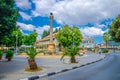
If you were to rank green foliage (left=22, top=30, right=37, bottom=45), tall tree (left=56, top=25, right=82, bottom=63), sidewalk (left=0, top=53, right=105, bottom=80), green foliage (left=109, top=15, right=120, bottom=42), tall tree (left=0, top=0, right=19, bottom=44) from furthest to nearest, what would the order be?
1. green foliage (left=22, top=30, right=37, bottom=45)
2. tall tree (left=56, top=25, right=82, bottom=63)
3. green foliage (left=109, top=15, right=120, bottom=42)
4. tall tree (left=0, top=0, right=19, bottom=44)
5. sidewalk (left=0, top=53, right=105, bottom=80)

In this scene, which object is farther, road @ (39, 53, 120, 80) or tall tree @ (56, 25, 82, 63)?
tall tree @ (56, 25, 82, 63)

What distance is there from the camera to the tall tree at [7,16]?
1827cm

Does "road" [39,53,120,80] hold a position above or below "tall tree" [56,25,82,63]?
below

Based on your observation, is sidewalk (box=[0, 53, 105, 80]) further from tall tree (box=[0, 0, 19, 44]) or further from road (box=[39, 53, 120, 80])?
tall tree (box=[0, 0, 19, 44])

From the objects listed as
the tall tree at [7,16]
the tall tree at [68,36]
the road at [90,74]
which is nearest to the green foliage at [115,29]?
the road at [90,74]

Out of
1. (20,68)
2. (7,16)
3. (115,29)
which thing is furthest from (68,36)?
(7,16)

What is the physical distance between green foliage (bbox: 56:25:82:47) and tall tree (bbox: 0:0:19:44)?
73.4 metres

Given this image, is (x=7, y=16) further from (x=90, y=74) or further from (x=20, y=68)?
(x=90, y=74)

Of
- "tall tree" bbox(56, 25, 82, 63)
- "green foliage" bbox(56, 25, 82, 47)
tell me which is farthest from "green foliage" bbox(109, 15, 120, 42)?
"green foliage" bbox(56, 25, 82, 47)

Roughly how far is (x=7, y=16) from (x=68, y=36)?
248 ft

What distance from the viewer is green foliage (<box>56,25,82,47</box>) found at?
93500 mm

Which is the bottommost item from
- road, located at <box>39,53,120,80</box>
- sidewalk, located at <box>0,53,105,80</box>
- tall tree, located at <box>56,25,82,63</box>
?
road, located at <box>39,53,120,80</box>

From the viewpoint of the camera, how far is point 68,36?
93938 mm

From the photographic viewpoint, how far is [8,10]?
736 inches
